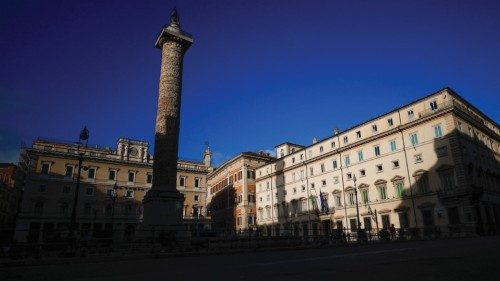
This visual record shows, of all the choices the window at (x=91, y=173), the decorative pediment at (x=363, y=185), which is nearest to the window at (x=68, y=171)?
the window at (x=91, y=173)

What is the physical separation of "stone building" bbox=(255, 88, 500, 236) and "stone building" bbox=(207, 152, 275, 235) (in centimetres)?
978

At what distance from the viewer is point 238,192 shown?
59.8 metres

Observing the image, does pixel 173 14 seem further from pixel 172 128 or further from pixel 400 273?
pixel 400 273

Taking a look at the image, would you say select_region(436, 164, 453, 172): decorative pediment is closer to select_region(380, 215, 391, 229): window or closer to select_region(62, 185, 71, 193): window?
select_region(380, 215, 391, 229): window

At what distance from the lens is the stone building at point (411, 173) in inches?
1261

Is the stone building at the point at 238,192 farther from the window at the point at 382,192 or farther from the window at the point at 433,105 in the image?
the window at the point at 433,105

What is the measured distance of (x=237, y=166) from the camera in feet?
201

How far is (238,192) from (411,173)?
103 ft

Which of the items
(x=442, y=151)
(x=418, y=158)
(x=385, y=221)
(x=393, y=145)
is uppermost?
(x=393, y=145)

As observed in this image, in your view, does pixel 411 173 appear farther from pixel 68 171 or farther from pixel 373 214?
pixel 68 171

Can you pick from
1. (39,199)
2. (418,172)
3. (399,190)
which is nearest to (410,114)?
(418,172)

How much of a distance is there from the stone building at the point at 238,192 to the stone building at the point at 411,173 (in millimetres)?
9778

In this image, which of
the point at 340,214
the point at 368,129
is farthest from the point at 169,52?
the point at 340,214

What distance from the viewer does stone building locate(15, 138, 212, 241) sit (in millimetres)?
46438
